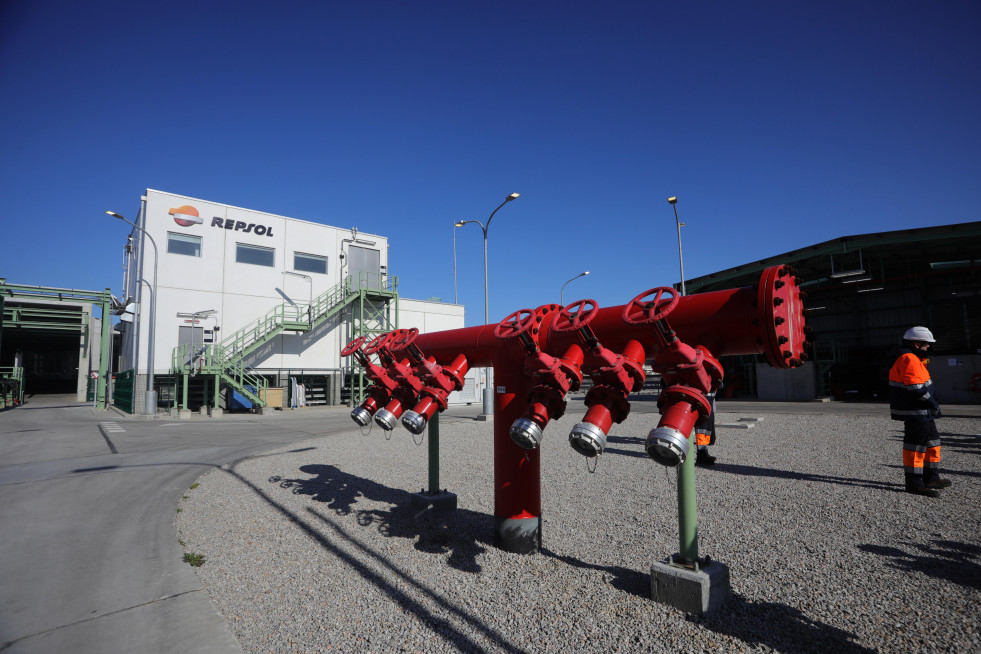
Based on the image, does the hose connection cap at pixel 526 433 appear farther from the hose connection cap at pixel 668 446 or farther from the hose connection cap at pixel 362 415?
the hose connection cap at pixel 362 415

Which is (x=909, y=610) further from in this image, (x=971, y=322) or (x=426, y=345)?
(x=971, y=322)

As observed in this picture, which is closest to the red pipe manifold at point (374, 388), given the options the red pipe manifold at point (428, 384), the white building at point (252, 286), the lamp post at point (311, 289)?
the red pipe manifold at point (428, 384)

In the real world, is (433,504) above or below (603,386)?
below

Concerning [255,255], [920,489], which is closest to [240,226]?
[255,255]

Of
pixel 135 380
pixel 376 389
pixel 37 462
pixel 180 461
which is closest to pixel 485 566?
pixel 376 389

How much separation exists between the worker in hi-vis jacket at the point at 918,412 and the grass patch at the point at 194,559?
298 inches

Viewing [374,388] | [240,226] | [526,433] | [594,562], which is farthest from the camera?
[240,226]

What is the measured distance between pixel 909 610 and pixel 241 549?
5.27 metres

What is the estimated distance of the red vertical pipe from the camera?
4.39m

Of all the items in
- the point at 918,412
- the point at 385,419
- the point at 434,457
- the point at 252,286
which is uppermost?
the point at 252,286

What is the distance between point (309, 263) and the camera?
27016mm

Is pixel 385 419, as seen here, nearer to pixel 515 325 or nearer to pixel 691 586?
pixel 515 325

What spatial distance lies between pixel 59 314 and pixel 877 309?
49.0 m

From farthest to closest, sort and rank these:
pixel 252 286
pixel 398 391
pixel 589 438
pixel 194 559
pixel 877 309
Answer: pixel 877 309, pixel 252 286, pixel 398 391, pixel 194 559, pixel 589 438
